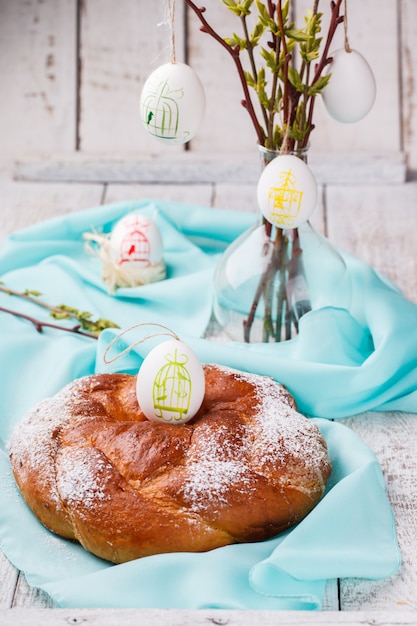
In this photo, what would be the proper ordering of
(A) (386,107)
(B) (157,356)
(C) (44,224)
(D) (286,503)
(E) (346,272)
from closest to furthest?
(D) (286,503) < (B) (157,356) < (E) (346,272) < (C) (44,224) < (A) (386,107)

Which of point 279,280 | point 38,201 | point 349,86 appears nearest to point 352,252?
point 279,280

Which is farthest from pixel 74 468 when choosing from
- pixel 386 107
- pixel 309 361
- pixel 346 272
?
pixel 386 107

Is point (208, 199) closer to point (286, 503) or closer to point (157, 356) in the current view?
point (157, 356)

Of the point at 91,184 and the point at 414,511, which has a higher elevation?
the point at 91,184

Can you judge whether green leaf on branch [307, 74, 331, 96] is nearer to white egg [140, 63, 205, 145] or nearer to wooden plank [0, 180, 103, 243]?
white egg [140, 63, 205, 145]

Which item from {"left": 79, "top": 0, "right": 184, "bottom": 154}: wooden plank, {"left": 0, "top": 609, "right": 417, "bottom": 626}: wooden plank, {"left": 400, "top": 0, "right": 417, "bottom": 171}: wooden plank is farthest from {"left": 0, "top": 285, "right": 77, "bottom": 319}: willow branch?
{"left": 400, "top": 0, "right": 417, "bottom": 171}: wooden plank

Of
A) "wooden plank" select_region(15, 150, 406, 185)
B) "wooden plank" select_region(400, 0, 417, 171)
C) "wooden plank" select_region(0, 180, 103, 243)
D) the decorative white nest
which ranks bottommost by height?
the decorative white nest
